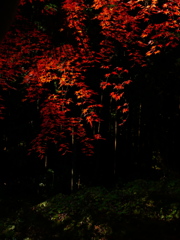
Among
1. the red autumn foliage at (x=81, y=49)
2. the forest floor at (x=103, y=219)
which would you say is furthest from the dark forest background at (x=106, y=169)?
the red autumn foliage at (x=81, y=49)

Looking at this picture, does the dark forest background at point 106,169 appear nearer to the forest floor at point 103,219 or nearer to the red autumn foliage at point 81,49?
the forest floor at point 103,219

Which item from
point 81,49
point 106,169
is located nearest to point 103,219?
point 81,49

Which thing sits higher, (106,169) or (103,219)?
(103,219)

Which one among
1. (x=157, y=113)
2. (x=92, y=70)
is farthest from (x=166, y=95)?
(x=92, y=70)

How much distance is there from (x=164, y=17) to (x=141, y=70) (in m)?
3.04

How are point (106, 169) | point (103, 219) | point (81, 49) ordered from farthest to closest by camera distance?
point (106, 169) → point (81, 49) → point (103, 219)

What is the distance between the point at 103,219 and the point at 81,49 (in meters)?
8.65

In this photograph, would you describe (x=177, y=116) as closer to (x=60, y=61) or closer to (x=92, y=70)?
(x=92, y=70)

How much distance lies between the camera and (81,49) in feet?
41.5

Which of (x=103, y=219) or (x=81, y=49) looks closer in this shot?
(x=103, y=219)

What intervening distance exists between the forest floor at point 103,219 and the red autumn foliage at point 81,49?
4279 millimetres

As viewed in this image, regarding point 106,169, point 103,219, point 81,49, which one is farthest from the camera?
point 106,169

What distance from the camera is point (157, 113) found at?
14.2 metres

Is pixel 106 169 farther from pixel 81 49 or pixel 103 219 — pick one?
pixel 103 219
